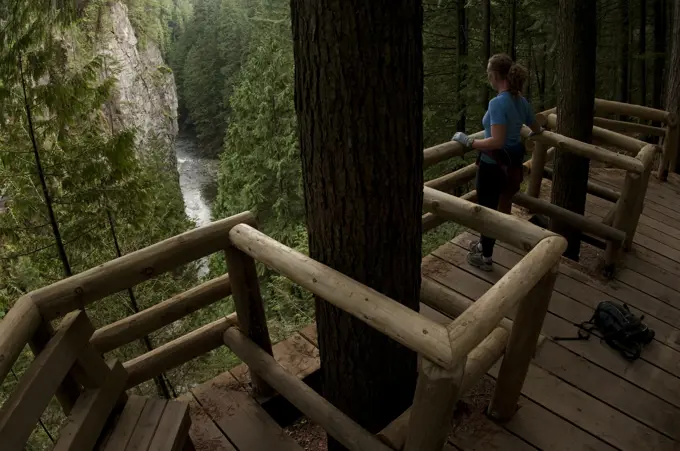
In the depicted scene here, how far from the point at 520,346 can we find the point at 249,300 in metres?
1.60

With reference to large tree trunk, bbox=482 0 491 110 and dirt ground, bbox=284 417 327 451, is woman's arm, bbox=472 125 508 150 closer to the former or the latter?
dirt ground, bbox=284 417 327 451

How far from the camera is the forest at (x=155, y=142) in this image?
5.56 meters

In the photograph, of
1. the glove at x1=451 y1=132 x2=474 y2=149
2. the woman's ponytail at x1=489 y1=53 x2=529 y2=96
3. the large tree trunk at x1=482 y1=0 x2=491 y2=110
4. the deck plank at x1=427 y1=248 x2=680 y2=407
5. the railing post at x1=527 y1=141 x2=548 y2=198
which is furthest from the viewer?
the large tree trunk at x1=482 y1=0 x2=491 y2=110

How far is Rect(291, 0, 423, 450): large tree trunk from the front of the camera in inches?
72.5

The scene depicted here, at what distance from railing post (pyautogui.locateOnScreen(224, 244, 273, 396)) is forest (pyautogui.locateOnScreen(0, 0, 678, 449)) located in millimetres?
566

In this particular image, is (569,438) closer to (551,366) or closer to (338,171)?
(551,366)

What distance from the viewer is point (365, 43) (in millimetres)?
1824

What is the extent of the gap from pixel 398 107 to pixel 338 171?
37cm

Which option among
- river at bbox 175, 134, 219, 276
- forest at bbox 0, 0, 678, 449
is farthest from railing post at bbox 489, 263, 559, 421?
river at bbox 175, 134, 219, 276

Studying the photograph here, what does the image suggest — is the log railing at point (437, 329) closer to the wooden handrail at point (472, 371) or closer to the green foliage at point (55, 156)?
the wooden handrail at point (472, 371)

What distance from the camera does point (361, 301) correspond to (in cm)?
193

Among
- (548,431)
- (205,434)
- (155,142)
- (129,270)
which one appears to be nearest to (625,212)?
(548,431)

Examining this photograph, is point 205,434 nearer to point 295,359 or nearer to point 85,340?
point 295,359

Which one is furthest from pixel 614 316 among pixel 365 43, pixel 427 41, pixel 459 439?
pixel 427 41
